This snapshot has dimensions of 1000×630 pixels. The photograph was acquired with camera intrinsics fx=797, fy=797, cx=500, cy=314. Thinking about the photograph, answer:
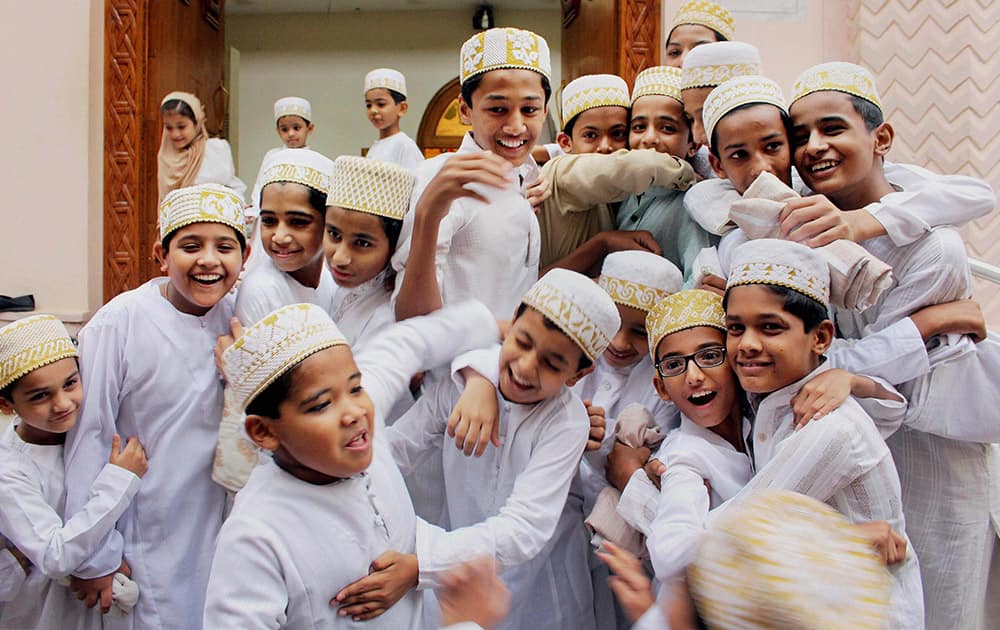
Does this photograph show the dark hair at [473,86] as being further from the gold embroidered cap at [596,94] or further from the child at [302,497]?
the child at [302,497]

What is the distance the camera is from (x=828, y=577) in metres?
0.79

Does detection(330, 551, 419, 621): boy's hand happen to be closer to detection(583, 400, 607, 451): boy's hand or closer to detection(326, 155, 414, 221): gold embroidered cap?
detection(583, 400, 607, 451): boy's hand

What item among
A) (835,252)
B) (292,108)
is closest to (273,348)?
(835,252)

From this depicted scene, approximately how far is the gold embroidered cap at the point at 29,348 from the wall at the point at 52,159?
324 cm

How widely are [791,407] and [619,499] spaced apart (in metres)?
0.45

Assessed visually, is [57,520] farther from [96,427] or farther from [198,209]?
[198,209]

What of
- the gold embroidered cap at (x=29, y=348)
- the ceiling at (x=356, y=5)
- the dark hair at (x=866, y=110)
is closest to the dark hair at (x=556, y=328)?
the dark hair at (x=866, y=110)

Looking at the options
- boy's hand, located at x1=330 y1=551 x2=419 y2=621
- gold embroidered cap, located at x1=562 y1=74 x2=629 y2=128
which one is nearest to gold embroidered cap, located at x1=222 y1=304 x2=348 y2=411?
boy's hand, located at x1=330 y1=551 x2=419 y2=621

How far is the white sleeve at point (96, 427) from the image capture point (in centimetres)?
201

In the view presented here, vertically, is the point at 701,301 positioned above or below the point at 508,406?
above

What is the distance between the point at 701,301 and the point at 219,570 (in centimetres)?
118

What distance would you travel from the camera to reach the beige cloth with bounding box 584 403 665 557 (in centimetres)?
184

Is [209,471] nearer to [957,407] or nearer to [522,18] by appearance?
[957,407]

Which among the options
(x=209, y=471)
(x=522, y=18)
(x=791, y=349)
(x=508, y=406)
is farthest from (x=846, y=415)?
A: (x=522, y=18)
